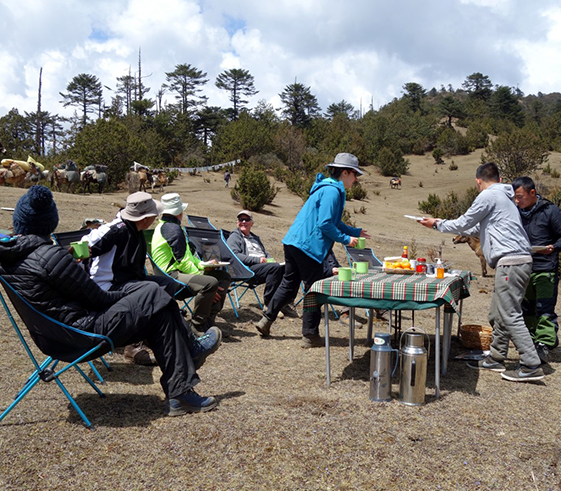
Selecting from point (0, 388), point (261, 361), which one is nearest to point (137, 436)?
point (0, 388)

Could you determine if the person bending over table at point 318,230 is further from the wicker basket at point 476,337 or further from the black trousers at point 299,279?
the wicker basket at point 476,337

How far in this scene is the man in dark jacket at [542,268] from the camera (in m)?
4.45

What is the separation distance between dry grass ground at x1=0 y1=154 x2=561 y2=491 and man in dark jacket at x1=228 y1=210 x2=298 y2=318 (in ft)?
4.07

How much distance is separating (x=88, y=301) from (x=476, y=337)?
3525 millimetres

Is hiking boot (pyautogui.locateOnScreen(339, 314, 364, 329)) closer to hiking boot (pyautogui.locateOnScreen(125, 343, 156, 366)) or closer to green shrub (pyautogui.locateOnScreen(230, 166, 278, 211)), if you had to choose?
hiking boot (pyautogui.locateOnScreen(125, 343, 156, 366))

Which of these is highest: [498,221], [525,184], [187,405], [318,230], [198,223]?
[525,184]

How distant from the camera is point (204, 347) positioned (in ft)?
10.7

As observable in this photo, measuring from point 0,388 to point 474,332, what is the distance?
3.83m

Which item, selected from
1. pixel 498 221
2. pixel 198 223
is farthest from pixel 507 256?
pixel 198 223

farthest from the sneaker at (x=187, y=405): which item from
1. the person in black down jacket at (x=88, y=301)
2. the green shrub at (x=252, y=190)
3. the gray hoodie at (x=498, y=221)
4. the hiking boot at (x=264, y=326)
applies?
the green shrub at (x=252, y=190)

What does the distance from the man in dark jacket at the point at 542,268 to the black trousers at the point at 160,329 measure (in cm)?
296

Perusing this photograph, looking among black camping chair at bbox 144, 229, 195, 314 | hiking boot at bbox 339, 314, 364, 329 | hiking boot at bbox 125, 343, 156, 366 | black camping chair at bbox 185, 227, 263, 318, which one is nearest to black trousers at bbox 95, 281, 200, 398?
black camping chair at bbox 144, 229, 195, 314

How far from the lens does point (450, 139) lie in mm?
41812

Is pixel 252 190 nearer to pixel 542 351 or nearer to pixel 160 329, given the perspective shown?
pixel 542 351
